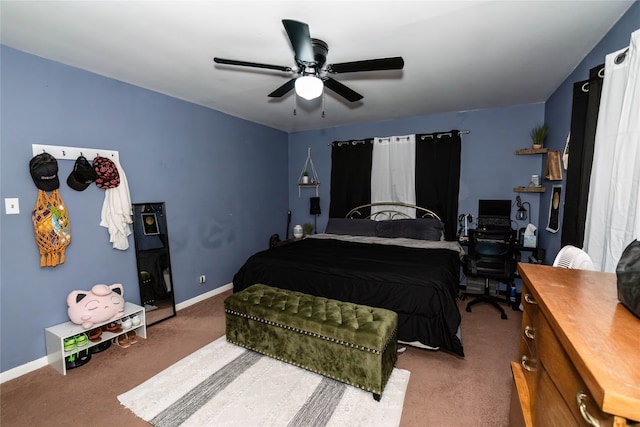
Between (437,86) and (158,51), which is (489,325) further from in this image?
(158,51)

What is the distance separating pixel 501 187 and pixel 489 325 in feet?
6.37

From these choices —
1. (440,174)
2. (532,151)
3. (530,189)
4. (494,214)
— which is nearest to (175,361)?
(440,174)

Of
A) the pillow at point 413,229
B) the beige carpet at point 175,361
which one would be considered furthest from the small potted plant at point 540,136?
the beige carpet at point 175,361

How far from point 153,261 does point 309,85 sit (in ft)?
8.63

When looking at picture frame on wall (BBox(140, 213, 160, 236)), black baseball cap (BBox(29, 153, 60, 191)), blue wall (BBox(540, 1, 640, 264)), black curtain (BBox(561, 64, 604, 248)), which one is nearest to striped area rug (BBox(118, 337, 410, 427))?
picture frame on wall (BBox(140, 213, 160, 236))

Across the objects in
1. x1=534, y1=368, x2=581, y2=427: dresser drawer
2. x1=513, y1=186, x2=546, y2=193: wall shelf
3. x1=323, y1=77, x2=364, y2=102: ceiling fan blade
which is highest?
x1=323, y1=77, x2=364, y2=102: ceiling fan blade

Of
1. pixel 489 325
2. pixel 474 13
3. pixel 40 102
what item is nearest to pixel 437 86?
pixel 474 13

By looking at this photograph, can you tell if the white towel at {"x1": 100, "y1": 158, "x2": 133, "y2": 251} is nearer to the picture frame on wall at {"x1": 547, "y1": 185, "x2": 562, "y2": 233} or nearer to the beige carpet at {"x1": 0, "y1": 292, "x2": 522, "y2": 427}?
the beige carpet at {"x1": 0, "y1": 292, "x2": 522, "y2": 427}

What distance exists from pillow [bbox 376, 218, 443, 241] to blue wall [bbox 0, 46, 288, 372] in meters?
2.11

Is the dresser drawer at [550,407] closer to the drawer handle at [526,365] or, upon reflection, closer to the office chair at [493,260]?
the drawer handle at [526,365]

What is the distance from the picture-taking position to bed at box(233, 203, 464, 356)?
2287 mm

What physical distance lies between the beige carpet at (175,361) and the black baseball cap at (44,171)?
5.03 feet

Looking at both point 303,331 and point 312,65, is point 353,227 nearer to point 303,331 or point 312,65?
point 303,331

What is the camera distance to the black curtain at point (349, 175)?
15.1ft
